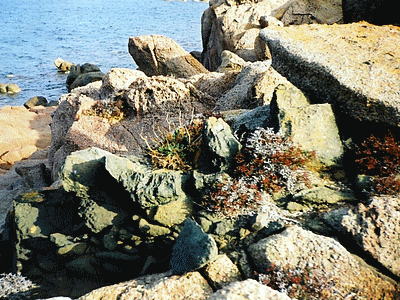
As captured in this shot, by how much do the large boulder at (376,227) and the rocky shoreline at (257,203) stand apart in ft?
0.05

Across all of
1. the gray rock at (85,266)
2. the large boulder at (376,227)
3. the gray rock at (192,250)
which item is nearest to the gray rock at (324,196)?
the large boulder at (376,227)

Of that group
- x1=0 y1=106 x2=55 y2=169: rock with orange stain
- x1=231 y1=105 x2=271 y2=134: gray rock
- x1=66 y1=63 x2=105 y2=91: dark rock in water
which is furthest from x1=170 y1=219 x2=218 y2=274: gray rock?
x1=66 y1=63 x2=105 y2=91: dark rock in water

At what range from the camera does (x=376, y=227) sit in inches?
196

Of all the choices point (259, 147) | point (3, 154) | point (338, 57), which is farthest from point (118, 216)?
point (3, 154)

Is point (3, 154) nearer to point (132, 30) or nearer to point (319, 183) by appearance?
point (319, 183)

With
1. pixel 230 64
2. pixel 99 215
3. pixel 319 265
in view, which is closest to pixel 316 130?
pixel 319 265

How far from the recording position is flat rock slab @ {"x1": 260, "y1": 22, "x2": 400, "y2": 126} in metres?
6.05

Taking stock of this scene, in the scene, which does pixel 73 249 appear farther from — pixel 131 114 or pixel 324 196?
pixel 131 114

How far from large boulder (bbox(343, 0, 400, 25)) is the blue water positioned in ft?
94.1

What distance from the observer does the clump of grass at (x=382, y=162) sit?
18.1 feet

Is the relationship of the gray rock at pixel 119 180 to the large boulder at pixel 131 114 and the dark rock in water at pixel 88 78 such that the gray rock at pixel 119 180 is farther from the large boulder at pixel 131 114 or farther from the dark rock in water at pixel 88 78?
the dark rock in water at pixel 88 78

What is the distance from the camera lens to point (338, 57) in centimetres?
681

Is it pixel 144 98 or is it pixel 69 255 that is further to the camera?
pixel 144 98

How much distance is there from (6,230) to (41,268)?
187 cm
